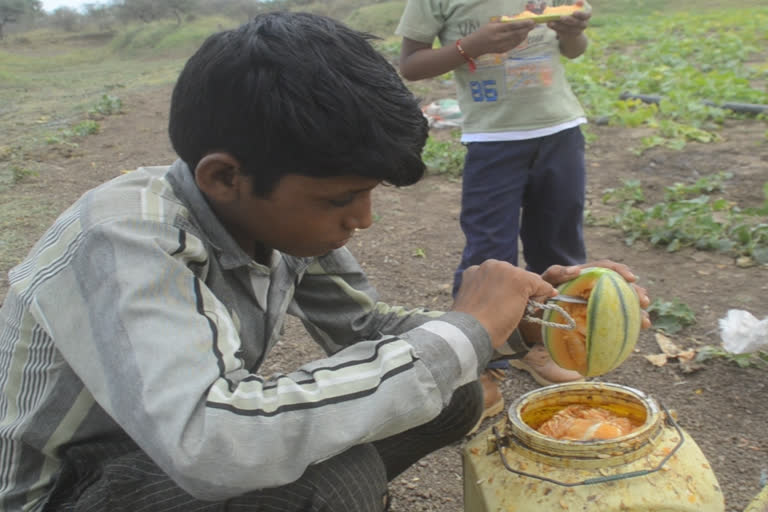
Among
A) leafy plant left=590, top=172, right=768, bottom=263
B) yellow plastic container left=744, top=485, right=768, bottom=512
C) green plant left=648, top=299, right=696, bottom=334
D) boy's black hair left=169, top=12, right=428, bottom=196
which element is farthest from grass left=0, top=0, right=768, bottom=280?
yellow plastic container left=744, top=485, right=768, bottom=512

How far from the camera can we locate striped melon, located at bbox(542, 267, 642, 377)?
1831mm

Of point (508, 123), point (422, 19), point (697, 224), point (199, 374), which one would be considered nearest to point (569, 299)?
point (199, 374)

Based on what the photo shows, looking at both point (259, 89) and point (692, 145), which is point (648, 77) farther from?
point (259, 89)

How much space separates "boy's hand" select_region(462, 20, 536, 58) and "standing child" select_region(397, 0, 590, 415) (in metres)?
0.06

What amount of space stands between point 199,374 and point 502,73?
84.1 inches

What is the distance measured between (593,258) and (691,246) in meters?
0.54

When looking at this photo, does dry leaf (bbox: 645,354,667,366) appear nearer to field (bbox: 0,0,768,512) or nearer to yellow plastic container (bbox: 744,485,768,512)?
field (bbox: 0,0,768,512)

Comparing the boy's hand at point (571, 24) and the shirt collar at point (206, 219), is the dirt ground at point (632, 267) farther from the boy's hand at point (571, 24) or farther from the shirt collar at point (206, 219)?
the boy's hand at point (571, 24)

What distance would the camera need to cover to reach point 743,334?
2.83m

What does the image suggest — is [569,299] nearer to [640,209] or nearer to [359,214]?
[359,214]

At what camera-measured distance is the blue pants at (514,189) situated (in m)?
3.02

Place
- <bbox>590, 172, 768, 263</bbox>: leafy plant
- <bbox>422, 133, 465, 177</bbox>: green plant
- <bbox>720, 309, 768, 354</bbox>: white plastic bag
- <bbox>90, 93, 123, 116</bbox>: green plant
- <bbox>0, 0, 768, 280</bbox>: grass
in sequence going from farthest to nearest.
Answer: <bbox>90, 93, 123, 116</bbox>: green plant < <bbox>0, 0, 768, 280</bbox>: grass < <bbox>422, 133, 465, 177</bbox>: green plant < <bbox>590, 172, 768, 263</bbox>: leafy plant < <bbox>720, 309, 768, 354</bbox>: white plastic bag

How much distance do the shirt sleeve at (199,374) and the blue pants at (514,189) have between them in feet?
4.99

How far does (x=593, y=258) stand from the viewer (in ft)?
13.7
